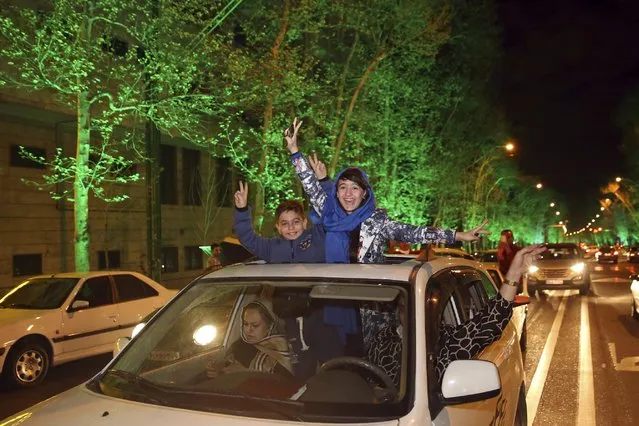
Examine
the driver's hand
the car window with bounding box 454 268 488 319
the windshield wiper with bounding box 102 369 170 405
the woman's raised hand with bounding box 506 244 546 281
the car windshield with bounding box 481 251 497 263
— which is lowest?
the driver's hand

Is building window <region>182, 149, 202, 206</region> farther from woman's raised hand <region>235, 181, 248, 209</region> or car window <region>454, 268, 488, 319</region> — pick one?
car window <region>454, 268, 488, 319</region>

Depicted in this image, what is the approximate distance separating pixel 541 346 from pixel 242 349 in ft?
26.6

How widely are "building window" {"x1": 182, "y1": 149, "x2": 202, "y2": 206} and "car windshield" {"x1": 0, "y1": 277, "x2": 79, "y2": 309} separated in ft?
56.2

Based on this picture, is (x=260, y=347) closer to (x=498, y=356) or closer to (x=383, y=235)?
(x=383, y=235)

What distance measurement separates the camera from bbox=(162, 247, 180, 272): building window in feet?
84.4

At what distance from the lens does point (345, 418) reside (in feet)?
8.50

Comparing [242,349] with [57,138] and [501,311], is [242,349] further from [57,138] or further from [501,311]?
[57,138]

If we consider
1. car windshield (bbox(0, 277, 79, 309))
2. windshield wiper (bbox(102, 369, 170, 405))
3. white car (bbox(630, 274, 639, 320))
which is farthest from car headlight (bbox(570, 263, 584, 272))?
windshield wiper (bbox(102, 369, 170, 405))

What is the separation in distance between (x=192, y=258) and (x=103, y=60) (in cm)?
1549

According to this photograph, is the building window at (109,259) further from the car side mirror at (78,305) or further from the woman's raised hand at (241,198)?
the woman's raised hand at (241,198)

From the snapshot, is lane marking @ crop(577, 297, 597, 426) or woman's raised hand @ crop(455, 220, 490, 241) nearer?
woman's raised hand @ crop(455, 220, 490, 241)

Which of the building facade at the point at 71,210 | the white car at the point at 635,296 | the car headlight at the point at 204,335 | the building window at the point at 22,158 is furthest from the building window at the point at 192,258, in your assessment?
the car headlight at the point at 204,335

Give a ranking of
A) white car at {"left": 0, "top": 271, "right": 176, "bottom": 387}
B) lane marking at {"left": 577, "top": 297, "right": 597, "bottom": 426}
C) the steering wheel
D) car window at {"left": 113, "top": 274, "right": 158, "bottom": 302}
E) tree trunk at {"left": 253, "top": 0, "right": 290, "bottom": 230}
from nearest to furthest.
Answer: the steering wheel, lane marking at {"left": 577, "top": 297, "right": 597, "bottom": 426}, white car at {"left": 0, "top": 271, "right": 176, "bottom": 387}, car window at {"left": 113, "top": 274, "right": 158, "bottom": 302}, tree trunk at {"left": 253, "top": 0, "right": 290, "bottom": 230}

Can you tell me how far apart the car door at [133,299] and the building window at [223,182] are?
18127mm
